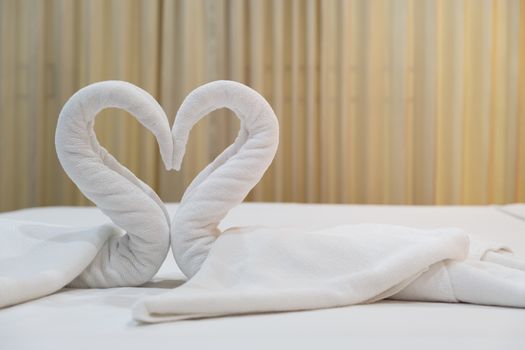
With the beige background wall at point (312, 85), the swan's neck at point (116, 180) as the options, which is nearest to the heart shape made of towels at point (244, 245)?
the swan's neck at point (116, 180)

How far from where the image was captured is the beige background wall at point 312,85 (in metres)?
3.59

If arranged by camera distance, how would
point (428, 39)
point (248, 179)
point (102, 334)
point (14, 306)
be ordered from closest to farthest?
1. point (102, 334)
2. point (14, 306)
3. point (248, 179)
4. point (428, 39)

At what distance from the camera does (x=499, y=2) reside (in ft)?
11.9

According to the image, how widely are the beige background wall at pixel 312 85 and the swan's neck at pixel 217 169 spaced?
8.36ft

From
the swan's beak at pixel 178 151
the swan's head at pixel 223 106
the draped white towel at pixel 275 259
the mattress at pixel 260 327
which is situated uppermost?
the swan's head at pixel 223 106

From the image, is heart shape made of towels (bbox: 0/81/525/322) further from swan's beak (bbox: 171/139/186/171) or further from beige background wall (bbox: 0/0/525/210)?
beige background wall (bbox: 0/0/525/210)

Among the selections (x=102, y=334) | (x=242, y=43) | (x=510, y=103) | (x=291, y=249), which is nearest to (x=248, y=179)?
(x=291, y=249)

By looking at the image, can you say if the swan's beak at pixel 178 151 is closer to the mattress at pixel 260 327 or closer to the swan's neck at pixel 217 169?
the swan's neck at pixel 217 169

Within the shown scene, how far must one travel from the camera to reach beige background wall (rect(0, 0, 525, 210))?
359cm

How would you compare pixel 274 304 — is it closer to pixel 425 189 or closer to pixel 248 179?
pixel 248 179

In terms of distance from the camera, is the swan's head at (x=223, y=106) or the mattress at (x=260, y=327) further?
the swan's head at (x=223, y=106)

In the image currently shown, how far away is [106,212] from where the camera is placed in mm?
1050

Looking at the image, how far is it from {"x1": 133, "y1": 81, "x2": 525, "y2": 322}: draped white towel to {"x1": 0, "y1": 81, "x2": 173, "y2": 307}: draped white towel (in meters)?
0.05

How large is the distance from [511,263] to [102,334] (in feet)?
2.18
